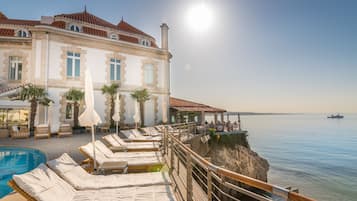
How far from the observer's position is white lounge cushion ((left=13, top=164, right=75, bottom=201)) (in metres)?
2.29

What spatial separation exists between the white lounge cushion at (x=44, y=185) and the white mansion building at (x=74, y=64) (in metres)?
12.7

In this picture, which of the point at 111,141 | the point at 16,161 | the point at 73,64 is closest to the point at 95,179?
the point at 111,141

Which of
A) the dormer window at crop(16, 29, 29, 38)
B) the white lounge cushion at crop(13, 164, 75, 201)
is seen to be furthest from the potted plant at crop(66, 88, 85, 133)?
the white lounge cushion at crop(13, 164, 75, 201)

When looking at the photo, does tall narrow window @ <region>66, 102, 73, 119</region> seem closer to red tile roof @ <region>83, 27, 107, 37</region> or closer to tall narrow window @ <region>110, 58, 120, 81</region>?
tall narrow window @ <region>110, 58, 120, 81</region>

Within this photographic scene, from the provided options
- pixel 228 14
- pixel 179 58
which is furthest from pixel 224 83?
pixel 228 14

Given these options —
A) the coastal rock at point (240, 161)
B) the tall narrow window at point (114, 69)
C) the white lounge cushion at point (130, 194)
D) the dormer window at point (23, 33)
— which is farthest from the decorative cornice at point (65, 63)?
the white lounge cushion at point (130, 194)

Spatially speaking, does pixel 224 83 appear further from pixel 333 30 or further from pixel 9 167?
pixel 9 167

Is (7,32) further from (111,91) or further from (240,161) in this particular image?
(240,161)

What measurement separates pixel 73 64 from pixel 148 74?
6.46 meters

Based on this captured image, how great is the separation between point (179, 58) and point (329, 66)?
21.0 metres

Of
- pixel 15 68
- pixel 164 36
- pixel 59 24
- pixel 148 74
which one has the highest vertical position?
pixel 164 36

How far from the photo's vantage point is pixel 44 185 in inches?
98.7

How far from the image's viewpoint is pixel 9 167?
227 inches

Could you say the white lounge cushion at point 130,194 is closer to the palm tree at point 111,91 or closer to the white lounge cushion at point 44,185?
the white lounge cushion at point 44,185
